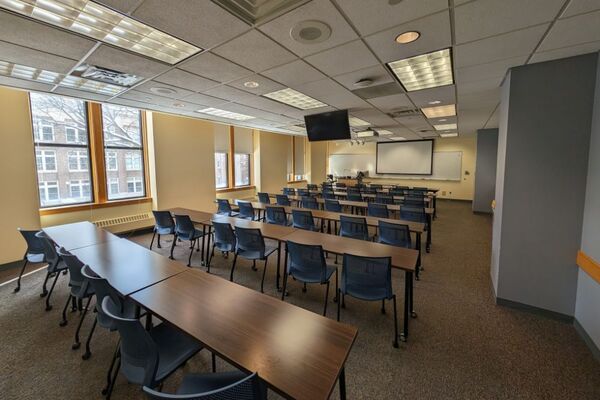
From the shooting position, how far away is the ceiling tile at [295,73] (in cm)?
276

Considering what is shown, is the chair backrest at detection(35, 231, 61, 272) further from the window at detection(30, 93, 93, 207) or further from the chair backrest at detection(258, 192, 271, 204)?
the chair backrest at detection(258, 192, 271, 204)

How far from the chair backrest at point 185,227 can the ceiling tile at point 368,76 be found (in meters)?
3.13

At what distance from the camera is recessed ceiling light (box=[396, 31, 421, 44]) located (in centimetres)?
206

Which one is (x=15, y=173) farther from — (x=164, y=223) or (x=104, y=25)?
(x=104, y=25)

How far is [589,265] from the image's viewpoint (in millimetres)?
2246

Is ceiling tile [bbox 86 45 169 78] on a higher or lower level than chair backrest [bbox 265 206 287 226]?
higher

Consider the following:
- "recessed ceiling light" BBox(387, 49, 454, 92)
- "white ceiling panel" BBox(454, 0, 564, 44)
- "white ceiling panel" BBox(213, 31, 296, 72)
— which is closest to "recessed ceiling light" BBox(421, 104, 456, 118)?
"recessed ceiling light" BBox(387, 49, 454, 92)

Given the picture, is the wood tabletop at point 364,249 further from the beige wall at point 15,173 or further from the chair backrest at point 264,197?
the beige wall at point 15,173

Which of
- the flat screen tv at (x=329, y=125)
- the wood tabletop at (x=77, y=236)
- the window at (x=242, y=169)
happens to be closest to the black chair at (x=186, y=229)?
the wood tabletop at (x=77, y=236)

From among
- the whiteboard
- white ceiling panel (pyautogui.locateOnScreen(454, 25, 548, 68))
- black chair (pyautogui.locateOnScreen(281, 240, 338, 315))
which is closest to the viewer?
white ceiling panel (pyautogui.locateOnScreen(454, 25, 548, 68))

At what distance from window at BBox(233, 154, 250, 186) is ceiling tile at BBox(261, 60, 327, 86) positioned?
224 inches

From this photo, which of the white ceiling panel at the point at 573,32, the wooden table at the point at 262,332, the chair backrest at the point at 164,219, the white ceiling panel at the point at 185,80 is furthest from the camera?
the chair backrest at the point at 164,219

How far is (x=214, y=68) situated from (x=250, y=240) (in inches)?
83.8

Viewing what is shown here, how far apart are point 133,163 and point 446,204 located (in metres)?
10.9
